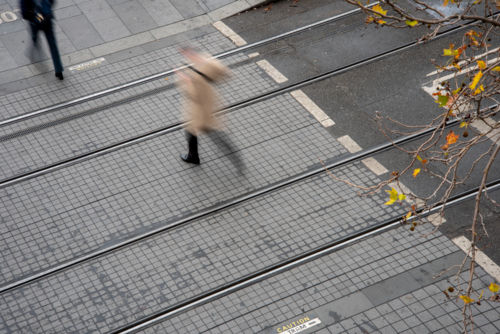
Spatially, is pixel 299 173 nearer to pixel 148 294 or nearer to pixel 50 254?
pixel 148 294

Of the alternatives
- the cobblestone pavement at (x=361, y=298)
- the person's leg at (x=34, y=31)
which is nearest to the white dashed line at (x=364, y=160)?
the cobblestone pavement at (x=361, y=298)

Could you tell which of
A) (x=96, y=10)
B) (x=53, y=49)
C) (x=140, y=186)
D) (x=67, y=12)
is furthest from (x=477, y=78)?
(x=67, y=12)

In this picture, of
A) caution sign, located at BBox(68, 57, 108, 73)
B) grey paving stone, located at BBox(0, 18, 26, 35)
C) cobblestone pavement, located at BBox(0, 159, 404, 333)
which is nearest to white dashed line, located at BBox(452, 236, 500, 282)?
cobblestone pavement, located at BBox(0, 159, 404, 333)

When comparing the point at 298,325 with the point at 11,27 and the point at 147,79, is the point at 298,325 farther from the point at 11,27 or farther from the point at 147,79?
the point at 11,27

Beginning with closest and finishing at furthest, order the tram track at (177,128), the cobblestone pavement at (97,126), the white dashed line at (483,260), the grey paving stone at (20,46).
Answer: the white dashed line at (483,260) → the tram track at (177,128) → the cobblestone pavement at (97,126) → the grey paving stone at (20,46)

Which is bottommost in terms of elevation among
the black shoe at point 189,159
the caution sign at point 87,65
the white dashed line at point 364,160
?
the black shoe at point 189,159

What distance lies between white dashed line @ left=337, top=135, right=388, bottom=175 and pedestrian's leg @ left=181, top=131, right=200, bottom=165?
7.72 ft

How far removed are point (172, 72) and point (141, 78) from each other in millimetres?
590

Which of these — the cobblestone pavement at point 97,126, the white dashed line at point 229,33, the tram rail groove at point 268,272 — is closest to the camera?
the tram rail groove at point 268,272

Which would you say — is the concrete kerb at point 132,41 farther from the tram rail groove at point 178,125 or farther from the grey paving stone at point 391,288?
the grey paving stone at point 391,288

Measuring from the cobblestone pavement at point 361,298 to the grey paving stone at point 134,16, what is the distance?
6.75 metres

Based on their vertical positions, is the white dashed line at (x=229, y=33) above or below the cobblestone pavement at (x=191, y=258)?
above

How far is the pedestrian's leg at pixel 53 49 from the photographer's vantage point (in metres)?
9.66

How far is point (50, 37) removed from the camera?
9.76m
